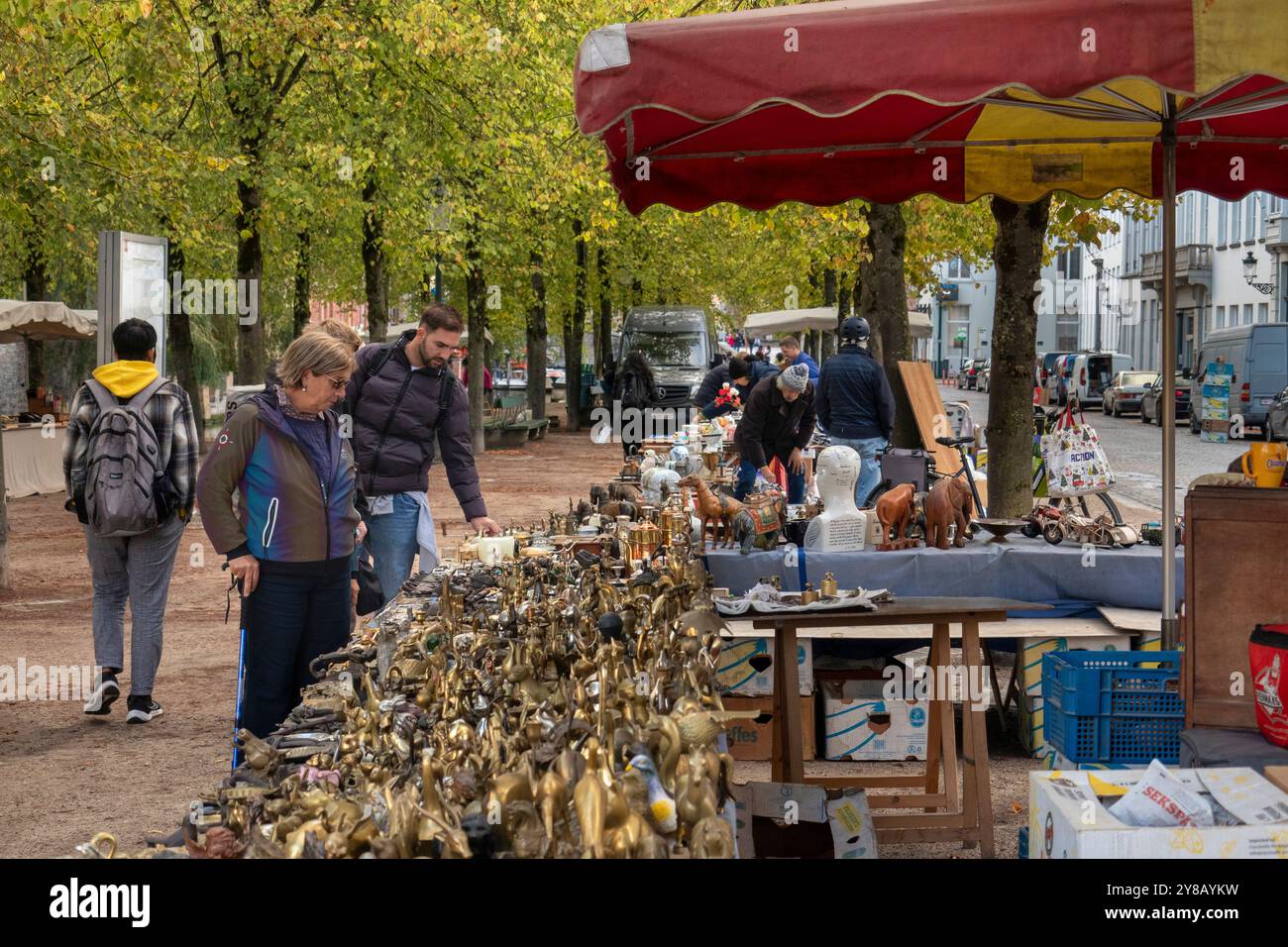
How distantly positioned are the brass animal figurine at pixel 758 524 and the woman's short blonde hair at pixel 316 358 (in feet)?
8.57

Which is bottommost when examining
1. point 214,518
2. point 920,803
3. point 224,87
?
point 920,803

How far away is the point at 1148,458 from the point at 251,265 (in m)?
17.0

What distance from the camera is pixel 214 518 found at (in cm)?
555

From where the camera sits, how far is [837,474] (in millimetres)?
7422

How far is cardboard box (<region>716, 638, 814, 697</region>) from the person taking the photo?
24.0 feet

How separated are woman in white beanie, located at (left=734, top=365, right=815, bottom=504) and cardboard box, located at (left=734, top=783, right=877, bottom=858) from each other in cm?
587

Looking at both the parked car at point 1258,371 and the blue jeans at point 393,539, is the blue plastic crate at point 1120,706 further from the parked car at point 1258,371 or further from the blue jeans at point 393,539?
the parked car at point 1258,371

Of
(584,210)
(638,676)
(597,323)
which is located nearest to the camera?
(638,676)

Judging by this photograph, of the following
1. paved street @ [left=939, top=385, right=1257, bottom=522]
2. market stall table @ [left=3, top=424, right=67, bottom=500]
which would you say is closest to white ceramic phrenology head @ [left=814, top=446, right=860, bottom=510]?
paved street @ [left=939, top=385, right=1257, bottom=522]

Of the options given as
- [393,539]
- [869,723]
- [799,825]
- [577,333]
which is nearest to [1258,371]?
[577,333]

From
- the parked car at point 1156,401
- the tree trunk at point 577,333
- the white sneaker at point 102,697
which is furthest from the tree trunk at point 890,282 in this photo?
the parked car at point 1156,401
